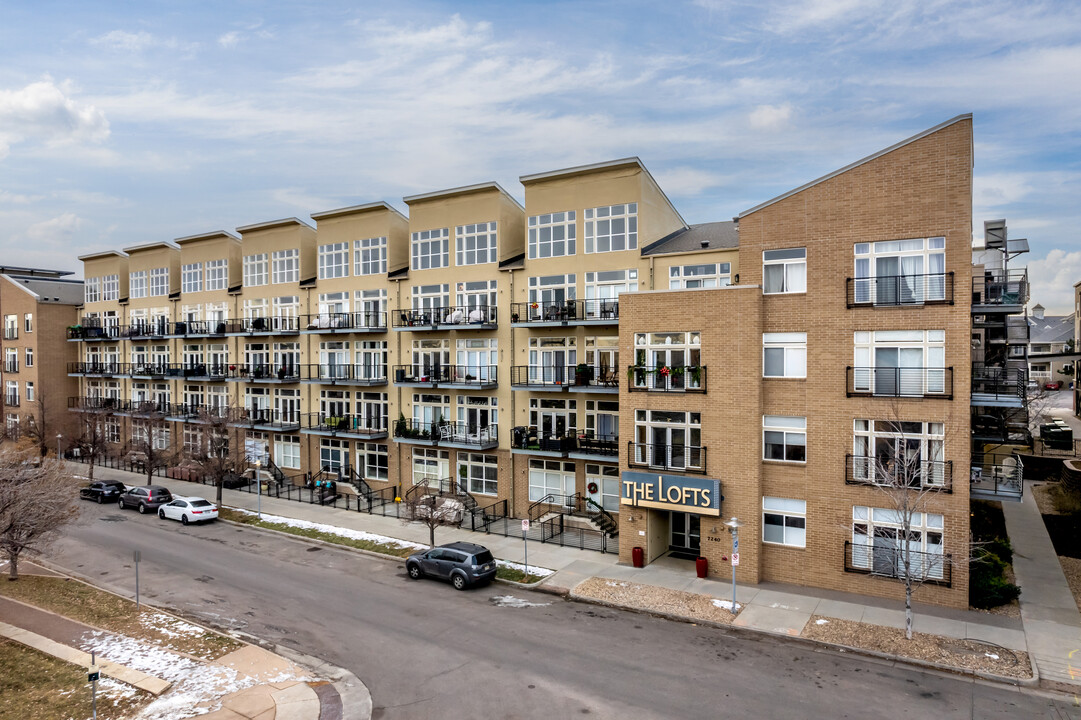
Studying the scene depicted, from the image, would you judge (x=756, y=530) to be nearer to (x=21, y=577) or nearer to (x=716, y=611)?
(x=716, y=611)

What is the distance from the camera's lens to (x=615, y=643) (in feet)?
54.6

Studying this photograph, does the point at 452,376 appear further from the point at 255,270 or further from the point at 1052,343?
the point at 1052,343

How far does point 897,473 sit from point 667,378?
7820 mm

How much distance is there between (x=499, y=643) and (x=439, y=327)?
17288 mm

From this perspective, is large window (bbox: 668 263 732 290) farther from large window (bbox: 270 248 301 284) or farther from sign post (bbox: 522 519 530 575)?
large window (bbox: 270 248 301 284)

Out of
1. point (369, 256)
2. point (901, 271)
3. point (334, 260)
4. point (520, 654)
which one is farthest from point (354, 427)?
point (901, 271)

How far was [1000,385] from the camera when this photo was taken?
779 inches

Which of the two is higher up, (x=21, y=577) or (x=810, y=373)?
(x=810, y=373)

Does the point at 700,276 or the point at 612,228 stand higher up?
the point at 612,228

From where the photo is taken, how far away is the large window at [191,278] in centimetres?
4419

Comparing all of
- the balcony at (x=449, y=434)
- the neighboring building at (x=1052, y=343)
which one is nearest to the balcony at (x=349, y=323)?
the balcony at (x=449, y=434)

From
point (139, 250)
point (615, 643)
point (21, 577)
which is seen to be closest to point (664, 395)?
point (615, 643)

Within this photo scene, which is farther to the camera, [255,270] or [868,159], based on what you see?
[255,270]

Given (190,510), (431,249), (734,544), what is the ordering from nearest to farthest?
(734,544)
(190,510)
(431,249)
